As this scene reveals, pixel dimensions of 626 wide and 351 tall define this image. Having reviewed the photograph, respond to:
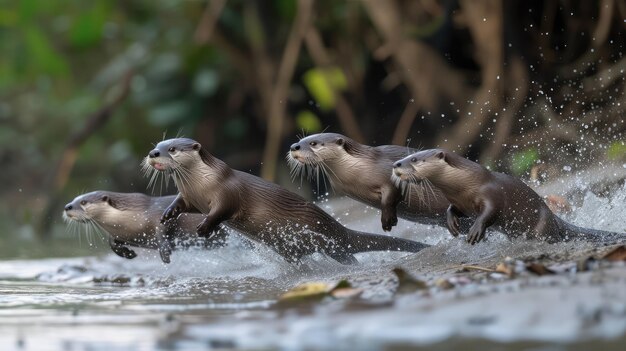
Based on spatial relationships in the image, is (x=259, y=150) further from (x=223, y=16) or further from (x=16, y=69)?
(x=16, y=69)

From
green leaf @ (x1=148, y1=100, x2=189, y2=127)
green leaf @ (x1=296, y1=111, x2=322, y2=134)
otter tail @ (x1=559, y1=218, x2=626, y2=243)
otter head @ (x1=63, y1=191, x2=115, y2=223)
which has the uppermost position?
green leaf @ (x1=148, y1=100, x2=189, y2=127)

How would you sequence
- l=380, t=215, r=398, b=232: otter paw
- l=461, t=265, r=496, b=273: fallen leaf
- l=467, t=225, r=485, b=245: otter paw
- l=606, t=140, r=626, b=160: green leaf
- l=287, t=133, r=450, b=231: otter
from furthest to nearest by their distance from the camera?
1. l=606, t=140, r=626, b=160: green leaf
2. l=287, t=133, r=450, b=231: otter
3. l=380, t=215, r=398, b=232: otter paw
4. l=467, t=225, r=485, b=245: otter paw
5. l=461, t=265, r=496, b=273: fallen leaf

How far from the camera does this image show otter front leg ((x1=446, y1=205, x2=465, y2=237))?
3.96m

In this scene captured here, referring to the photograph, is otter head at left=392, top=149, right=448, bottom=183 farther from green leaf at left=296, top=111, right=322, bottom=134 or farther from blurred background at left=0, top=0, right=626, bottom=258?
green leaf at left=296, top=111, right=322, bottom=134

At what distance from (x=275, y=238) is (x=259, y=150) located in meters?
4.33

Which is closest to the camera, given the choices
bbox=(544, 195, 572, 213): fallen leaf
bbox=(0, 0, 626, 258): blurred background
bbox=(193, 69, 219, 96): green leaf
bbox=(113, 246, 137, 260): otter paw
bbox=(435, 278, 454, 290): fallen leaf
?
bbox=(435, 278, 454, 290): fallen leaf

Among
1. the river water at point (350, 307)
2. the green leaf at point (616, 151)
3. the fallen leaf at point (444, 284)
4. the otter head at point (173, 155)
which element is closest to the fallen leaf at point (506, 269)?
the river water at point (350, 307)

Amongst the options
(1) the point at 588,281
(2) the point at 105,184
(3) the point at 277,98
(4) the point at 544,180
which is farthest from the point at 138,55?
(1) the point at 588,281

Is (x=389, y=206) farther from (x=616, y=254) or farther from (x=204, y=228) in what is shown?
(x=616, y=254)

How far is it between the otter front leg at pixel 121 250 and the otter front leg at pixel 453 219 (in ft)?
4.49

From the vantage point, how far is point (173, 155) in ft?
13.9

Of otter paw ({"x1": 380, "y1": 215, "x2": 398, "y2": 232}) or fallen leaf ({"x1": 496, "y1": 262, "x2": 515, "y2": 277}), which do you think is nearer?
fallen leaf ({"x1": 496, "y1": 262, "x2": 515, "y2": 277})

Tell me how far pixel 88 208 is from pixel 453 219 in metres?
1.54

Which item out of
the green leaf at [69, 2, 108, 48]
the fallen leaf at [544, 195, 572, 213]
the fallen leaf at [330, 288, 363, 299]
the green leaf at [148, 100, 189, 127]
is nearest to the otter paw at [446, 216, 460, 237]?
the fallen leaf at [544, 195, 572, 213]
